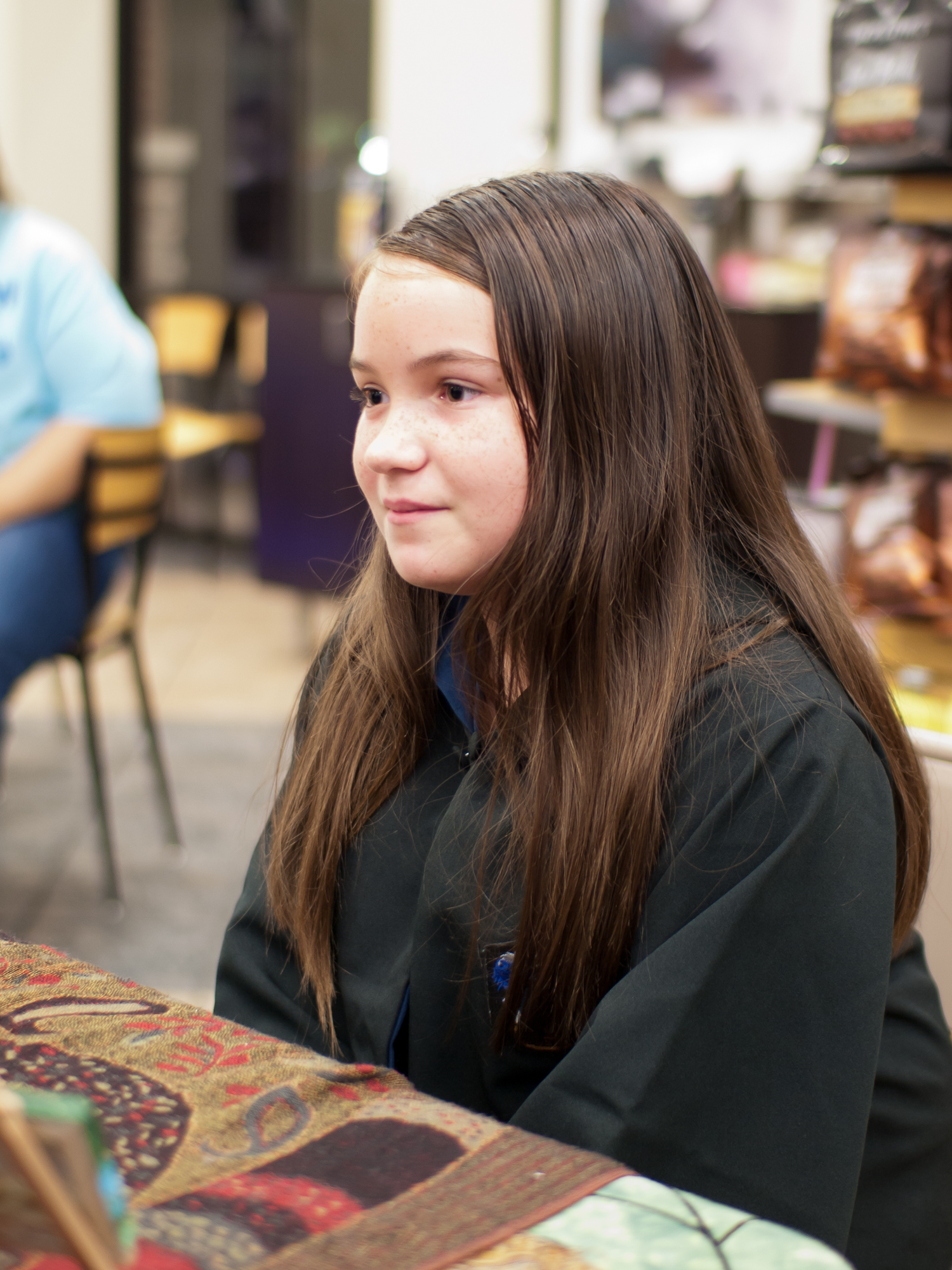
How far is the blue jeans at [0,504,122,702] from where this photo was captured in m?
2.13

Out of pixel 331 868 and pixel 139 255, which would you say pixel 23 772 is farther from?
pixel 139 255

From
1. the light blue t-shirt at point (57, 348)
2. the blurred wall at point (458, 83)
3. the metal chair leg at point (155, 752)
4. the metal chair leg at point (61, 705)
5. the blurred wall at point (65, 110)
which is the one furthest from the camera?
the blurred wall at point (65, 110)

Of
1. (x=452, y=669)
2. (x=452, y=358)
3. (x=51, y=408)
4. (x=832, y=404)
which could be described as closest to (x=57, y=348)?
(x=51, y=408)

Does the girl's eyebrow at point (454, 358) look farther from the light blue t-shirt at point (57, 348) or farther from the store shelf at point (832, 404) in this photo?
the light blue t-shirt at point (57, 348)

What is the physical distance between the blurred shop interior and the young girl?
0.24 metres

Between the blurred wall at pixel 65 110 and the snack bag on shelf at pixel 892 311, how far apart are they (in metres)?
4.26

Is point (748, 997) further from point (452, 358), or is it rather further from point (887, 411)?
point (887, 411)

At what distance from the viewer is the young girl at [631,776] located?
74 centimetres

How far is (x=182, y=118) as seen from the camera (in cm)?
573

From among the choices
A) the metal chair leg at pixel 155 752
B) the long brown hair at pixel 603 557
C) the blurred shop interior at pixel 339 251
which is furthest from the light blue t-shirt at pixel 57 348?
the long brown hair at pixel 603 557

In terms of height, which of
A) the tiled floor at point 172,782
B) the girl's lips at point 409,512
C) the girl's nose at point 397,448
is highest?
the girl's nose at point 397,448

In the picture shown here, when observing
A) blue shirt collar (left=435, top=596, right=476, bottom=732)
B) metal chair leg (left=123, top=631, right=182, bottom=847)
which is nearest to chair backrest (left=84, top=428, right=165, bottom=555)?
metal chair leg (left=123, top=631, right=182, bottom=847)

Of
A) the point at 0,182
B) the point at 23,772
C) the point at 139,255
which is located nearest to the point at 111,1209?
the point at 0,182

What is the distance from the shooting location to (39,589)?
2156mm
